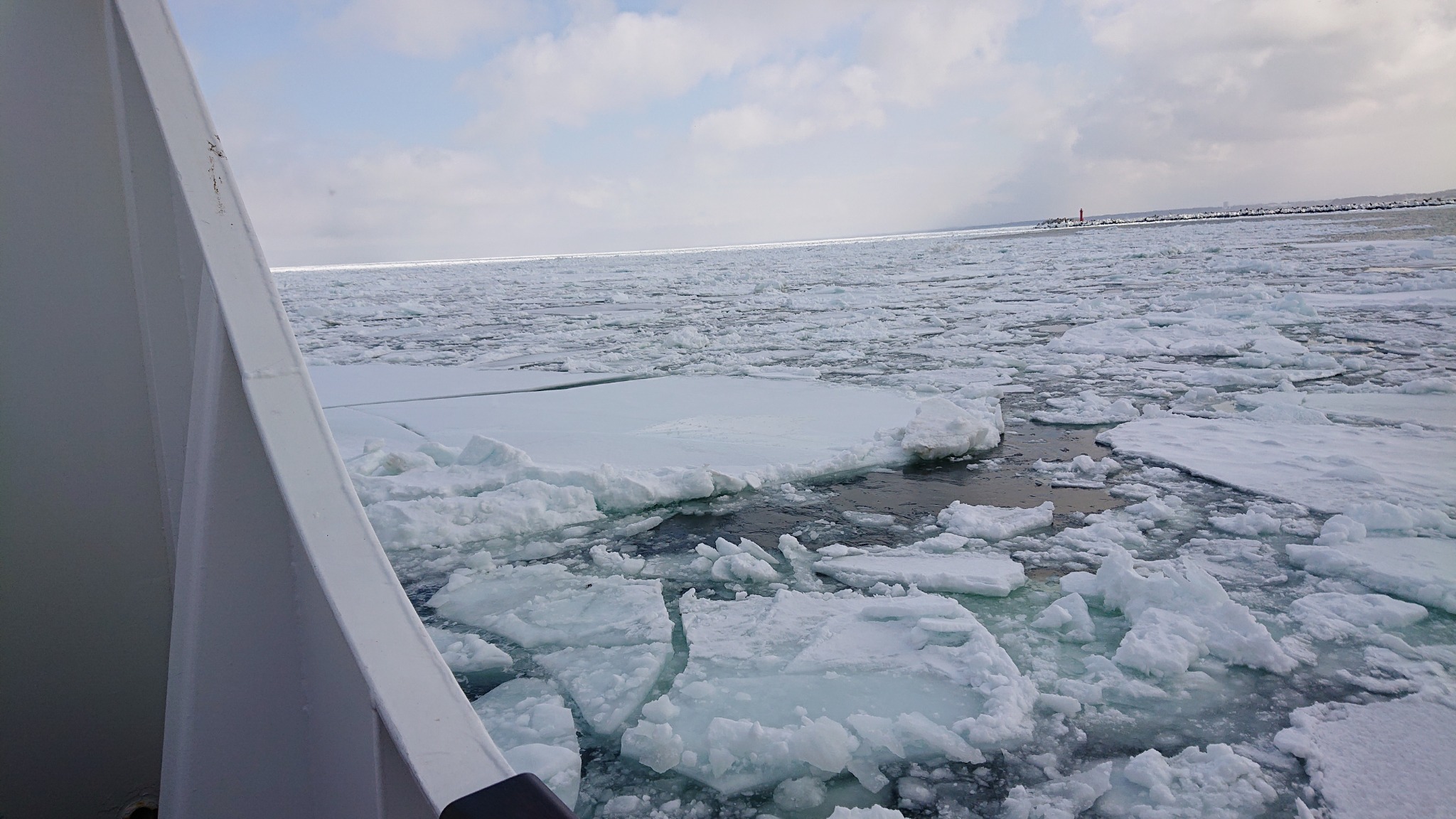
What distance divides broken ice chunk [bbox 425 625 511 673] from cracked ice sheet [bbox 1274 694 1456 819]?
1899 mm

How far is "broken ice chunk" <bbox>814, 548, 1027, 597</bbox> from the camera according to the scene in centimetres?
248

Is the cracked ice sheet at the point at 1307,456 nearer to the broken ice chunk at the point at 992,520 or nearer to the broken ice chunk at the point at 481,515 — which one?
the broken ice chunk at the point at 992,520

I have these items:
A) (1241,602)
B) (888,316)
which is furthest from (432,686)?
(888,316)

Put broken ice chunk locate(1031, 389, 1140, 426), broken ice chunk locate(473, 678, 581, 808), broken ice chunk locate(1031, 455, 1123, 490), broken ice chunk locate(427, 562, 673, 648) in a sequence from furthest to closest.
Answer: broken ice chunk locate(1031, 389, 1140, 426) < broken ice chunk locate(1031, 455, 1123, 490) < broken ice chunk locate(427, 562, 673, 648) < broken ice chunk locate(473, 678, 581, 808)

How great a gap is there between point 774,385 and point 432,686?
16.1 feet

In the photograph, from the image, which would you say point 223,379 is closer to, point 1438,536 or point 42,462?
point 42,462

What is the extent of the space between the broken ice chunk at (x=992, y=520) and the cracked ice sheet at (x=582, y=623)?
1.18m

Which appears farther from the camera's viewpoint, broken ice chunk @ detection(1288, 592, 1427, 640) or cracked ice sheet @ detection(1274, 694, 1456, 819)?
Answer: broken ice chunk @ detection(1288, 592, 1427, 640)

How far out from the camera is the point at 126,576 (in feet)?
4.52

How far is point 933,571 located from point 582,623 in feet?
3.78

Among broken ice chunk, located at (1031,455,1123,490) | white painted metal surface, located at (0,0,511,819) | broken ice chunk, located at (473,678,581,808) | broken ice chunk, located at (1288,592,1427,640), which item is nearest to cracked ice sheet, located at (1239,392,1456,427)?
broken ice chunk, located at (1031,455,1123,490)

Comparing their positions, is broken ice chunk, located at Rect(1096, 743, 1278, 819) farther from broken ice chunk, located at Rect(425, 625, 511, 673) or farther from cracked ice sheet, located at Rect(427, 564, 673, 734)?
broken ice chunk, located at Rect(425, 625, 511, 673)

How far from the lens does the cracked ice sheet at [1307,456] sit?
3145 millimetres

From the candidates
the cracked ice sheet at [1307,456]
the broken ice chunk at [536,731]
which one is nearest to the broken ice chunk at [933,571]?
the broken ice chunk at [536,731]
